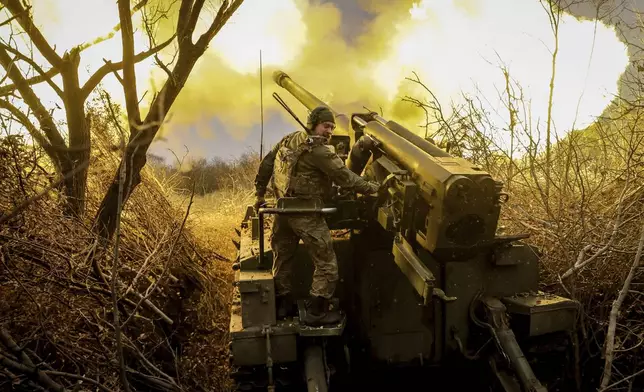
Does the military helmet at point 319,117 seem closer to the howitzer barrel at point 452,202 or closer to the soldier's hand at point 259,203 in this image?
the howitzer barrel at point 452,202

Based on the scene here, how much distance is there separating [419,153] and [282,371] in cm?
205

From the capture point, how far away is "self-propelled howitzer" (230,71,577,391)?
4.12m

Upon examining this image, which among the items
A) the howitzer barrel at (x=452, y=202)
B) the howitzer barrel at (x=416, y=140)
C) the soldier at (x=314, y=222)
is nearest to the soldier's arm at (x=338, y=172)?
the soldier at (x=314, y=222)

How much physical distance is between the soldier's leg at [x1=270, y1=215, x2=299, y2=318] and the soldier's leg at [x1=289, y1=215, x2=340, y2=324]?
130mm

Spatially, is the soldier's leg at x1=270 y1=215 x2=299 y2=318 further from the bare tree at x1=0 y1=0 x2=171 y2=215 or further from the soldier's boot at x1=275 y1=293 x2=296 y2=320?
the bare tree at x1=0 y1=0 x2=171 y2=215

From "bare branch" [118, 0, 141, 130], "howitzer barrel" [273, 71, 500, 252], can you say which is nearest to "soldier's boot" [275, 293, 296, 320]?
"howitzer barrel" [273, 71, 500, 252]

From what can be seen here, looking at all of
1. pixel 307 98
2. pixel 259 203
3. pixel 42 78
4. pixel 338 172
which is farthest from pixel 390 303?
pixel 42 78

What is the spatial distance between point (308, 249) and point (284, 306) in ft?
1.76

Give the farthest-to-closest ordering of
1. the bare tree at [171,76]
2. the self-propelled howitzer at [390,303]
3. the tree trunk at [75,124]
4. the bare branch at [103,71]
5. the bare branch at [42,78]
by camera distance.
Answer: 1. the bare branch at [103,71]
2. the bare tree at [171,76]
3. the tree trunk at [75,124]
4. the bare branch at [42,78]
5. the self-propelled howitzer at [390,303]

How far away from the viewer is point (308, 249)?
4.44 m

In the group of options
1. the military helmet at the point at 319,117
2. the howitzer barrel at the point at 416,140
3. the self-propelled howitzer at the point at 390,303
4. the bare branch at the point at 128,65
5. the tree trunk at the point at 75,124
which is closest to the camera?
the self-propelled howitzer at the point at 390,303

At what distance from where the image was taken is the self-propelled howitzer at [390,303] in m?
4.12

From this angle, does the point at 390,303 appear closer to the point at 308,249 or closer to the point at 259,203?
the point at 308,249

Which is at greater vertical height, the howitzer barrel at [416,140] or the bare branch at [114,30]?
the bare branch at [114,30]
